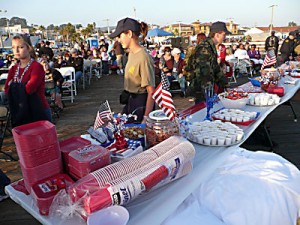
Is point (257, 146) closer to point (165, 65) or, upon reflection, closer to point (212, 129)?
point (212, 129)

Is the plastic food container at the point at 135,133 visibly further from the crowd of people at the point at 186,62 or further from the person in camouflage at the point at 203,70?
the person in camouflage at the point at 203,70

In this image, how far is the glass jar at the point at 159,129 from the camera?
4.76 feet

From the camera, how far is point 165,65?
7.55 meters

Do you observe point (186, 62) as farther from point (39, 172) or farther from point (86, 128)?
point (39, 172)

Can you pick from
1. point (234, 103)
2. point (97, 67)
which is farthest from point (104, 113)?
point (97, 67)

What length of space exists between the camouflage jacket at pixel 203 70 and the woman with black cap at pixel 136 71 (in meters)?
0.66

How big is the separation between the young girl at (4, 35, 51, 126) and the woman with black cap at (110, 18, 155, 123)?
979 mm

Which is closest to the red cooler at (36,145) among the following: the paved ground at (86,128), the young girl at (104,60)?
the paved ground at (86,128)

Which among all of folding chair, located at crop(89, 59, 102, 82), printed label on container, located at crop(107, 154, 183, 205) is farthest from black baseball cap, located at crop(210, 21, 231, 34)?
folding chair, located at crop(89, 59, 102, 82)

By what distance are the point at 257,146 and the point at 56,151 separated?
9.80 ft

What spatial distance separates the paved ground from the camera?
2514 millimetres

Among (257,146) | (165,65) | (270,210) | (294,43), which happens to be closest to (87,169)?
(270,210)

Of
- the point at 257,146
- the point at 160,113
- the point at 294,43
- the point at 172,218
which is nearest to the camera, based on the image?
the point at 172,218

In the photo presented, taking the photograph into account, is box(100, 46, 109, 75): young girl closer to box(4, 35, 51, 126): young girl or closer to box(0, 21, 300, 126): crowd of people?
box(0, 21, 300, 126): crowd of people
